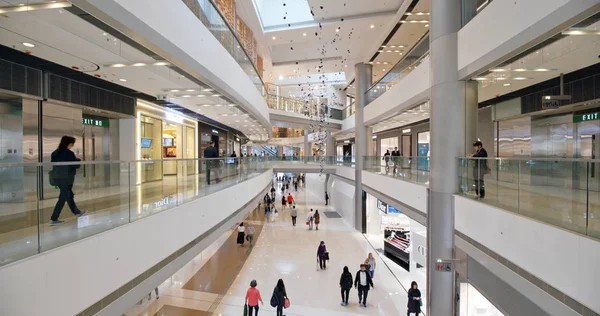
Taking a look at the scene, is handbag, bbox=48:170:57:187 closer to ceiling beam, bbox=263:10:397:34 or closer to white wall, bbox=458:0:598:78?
white wall, bbox=458:0:598:78

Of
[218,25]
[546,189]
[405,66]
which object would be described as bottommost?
[546,189]

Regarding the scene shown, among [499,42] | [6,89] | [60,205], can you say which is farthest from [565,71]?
[6,89]

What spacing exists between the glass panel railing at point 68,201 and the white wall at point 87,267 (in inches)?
4.0

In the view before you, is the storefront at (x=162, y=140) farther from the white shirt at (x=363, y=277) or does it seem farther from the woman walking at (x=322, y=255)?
the woman walking at (x=322, y=255)

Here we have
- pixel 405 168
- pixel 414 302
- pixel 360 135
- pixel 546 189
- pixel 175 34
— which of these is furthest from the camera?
pixel 360 135

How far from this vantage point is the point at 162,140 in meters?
11.2

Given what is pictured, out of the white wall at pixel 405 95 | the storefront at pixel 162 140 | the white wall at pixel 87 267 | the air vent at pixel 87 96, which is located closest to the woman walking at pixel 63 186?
the white wall at pixel 87 267

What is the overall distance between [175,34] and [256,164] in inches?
325

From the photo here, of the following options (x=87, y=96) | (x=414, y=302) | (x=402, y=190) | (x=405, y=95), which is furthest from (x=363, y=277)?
(x=87, y=96)

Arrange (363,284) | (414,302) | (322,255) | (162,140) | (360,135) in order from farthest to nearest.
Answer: (360,135)
(162,140)
(322,255)
(363,284)
(414,302)

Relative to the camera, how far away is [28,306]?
2158 millimetres

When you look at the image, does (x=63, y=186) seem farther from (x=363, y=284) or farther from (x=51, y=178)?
(x=363, y=284)

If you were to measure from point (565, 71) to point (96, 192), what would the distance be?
9.27m

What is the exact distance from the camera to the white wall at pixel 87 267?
2.11 metres
